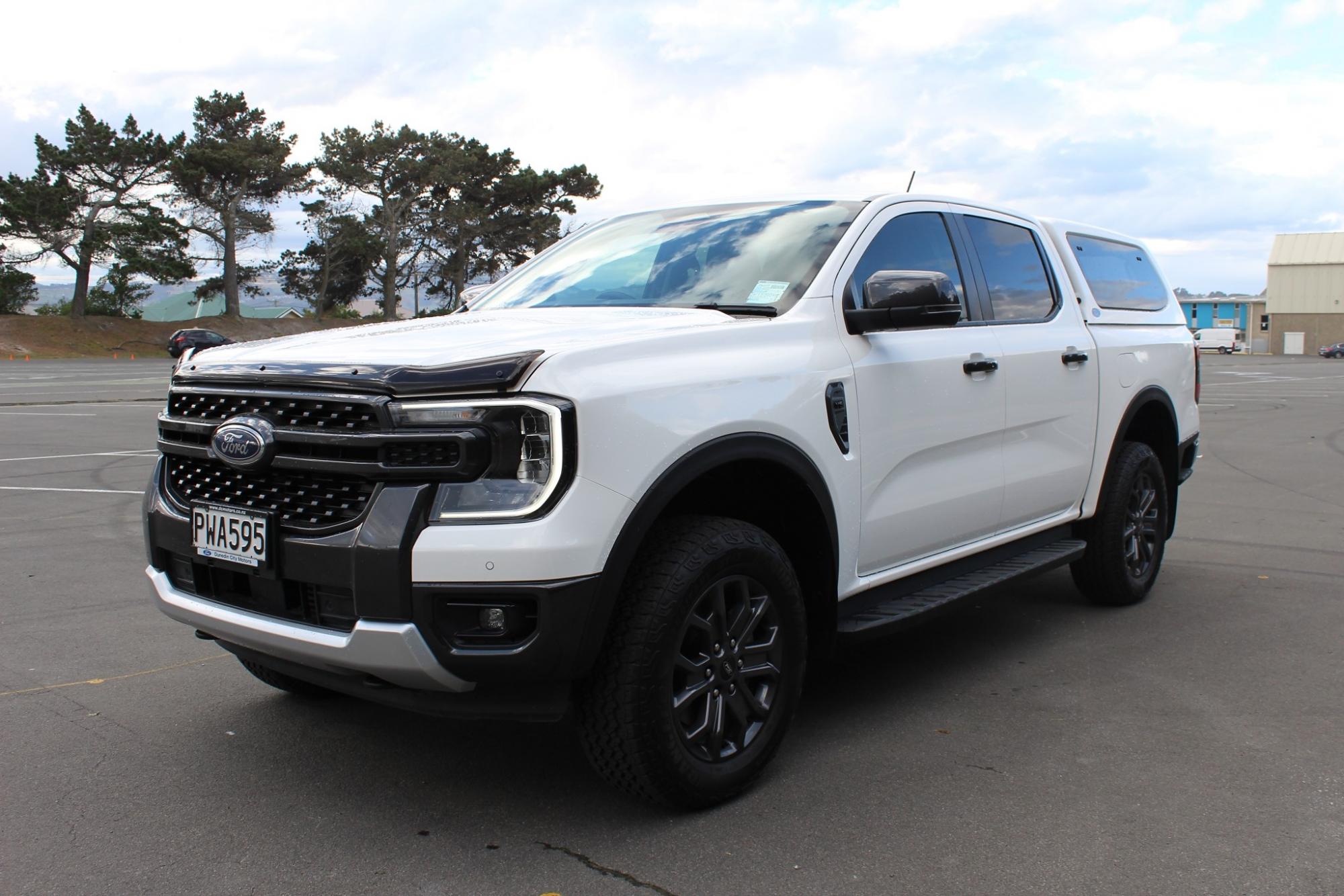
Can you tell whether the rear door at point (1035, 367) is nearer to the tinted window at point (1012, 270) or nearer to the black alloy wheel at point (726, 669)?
the tinted window at point (1012, 270)

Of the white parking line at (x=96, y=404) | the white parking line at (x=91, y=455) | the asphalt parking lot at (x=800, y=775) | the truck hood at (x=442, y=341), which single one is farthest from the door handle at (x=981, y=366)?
the white parking line at (x=96, y=404)

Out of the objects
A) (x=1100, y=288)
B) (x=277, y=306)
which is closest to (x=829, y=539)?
(x=1100, y=288)

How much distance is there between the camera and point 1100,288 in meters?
5.61

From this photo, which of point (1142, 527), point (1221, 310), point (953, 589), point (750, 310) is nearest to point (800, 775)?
point (953, 589)

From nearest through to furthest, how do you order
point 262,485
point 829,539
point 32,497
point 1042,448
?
point 262,485 < point 829,539 < point 1042,448 < point 32,497

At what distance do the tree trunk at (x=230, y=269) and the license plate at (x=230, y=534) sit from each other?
58392mm

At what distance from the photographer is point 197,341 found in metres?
7.36

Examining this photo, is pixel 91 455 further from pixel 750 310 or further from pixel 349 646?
pixel 349 646

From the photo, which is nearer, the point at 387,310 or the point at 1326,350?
the point at 387,310

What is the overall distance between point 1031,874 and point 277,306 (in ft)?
230

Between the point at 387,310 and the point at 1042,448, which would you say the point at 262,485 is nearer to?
the point at 1042,448

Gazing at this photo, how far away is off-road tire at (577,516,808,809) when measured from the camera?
9.84ft

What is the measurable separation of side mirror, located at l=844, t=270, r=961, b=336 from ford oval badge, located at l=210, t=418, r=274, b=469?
73.1 inches

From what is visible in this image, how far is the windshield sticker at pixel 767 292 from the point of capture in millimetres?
3814
